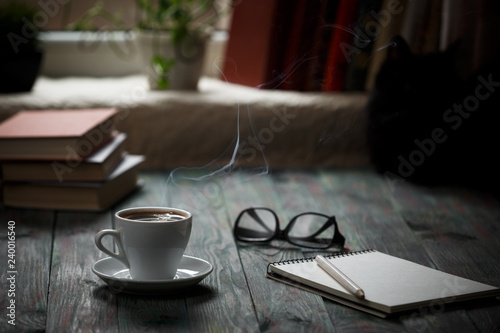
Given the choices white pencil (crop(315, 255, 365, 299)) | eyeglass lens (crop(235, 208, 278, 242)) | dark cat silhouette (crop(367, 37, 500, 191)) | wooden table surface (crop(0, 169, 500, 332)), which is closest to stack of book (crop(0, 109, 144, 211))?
wooden table surface (crop(0, 169, 500, 332))

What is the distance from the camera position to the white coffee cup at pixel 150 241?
0.85 meters

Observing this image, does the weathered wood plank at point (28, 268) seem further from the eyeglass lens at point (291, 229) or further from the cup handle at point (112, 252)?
the eyeglass lens at point (291, 229)

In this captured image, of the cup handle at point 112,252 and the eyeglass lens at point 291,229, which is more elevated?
the cup handle at point 112,252

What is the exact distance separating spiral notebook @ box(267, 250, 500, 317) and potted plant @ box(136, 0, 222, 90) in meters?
1.03

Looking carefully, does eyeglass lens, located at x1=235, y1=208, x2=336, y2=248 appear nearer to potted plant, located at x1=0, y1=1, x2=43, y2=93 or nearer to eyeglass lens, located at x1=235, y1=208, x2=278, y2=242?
eyeglass lens, located at x1=235, y1=208, x2=278, y2=242

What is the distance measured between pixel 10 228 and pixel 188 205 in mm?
377

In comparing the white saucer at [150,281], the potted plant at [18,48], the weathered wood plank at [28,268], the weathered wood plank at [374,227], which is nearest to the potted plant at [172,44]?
the potted plant at [18,48]

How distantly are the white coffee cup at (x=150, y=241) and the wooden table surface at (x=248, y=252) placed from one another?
42mm

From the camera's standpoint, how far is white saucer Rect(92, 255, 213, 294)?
86cm

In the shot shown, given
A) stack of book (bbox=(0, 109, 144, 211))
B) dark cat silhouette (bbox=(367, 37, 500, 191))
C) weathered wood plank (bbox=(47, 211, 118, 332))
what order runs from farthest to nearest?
dark cat silhouette (bbox=(367, 37, 500, 191)) → stack of book (bbox=(0, 109, 144, 211)) → weathered wood plank (bbox=(47, 211, 118, 332))

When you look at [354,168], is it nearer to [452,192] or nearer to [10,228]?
[452,192]

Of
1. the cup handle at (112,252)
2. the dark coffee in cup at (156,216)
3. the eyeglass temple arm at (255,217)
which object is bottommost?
the eyeglass temple arm at (255,217)

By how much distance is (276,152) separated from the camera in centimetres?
187

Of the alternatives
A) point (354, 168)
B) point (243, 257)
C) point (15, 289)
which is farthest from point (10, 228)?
point (354, 168)
